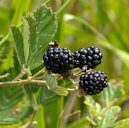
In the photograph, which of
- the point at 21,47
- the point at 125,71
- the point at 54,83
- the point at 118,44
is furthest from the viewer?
the point at 118,44

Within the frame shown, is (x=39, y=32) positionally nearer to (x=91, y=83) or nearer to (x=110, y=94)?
(x=91, y=83)

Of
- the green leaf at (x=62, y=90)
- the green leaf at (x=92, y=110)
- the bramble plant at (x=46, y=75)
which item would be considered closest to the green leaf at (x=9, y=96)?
the bramble plant at (x=46, y=75)

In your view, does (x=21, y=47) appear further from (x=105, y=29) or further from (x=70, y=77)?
(x=105, y=29)

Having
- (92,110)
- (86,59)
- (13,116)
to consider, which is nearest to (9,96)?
(13,116)

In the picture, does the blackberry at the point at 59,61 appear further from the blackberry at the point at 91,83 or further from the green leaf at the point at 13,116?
the green leaf at the point at 13,116

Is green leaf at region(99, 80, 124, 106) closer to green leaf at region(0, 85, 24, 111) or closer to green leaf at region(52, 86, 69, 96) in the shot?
green leaf at region(0, 85, 24, 111)

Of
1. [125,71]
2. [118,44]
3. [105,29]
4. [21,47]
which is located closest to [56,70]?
[21,47]

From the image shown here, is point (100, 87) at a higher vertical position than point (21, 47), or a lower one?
lower
